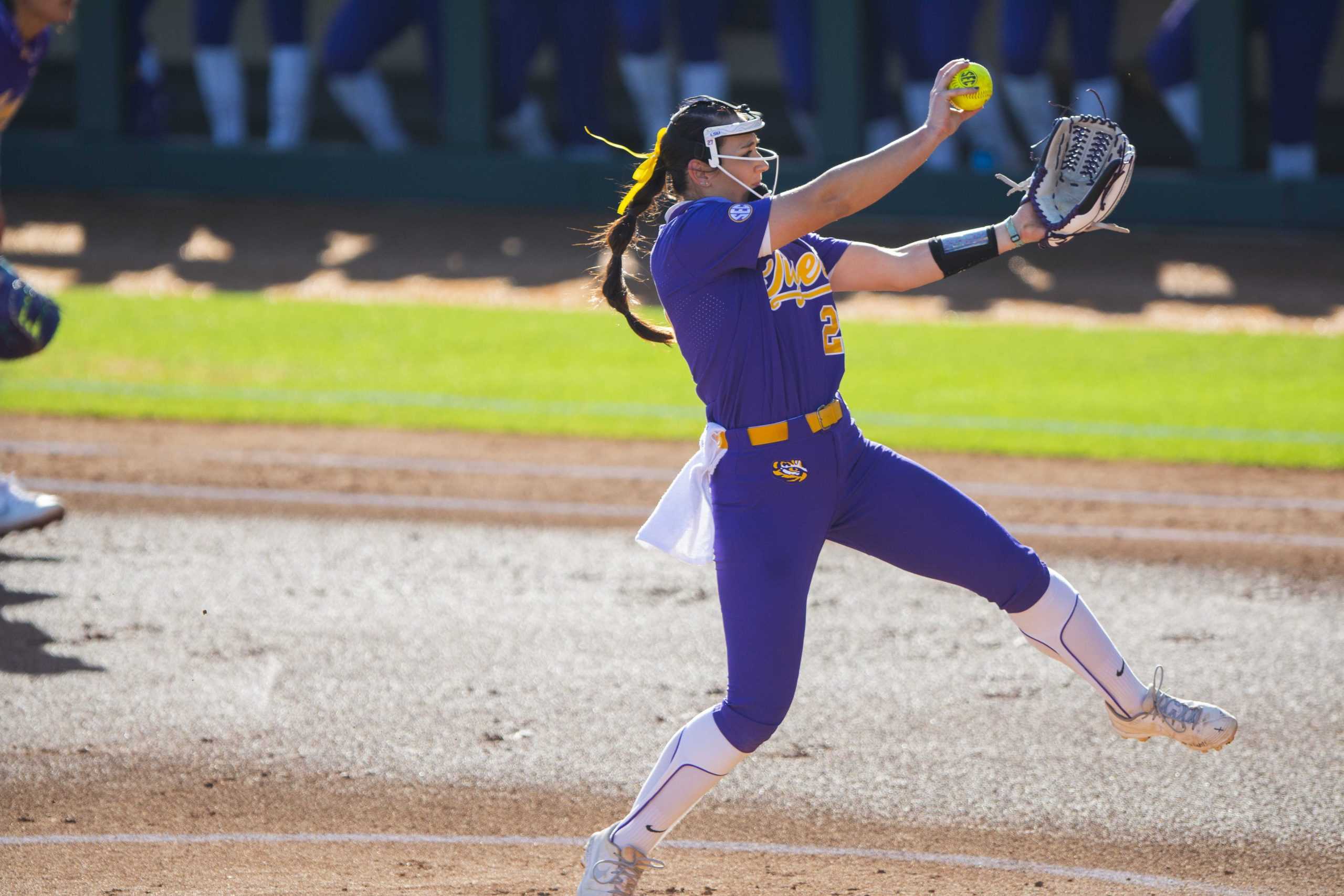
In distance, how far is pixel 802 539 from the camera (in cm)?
366

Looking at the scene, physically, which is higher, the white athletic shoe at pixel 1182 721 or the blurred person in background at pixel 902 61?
the blurred person in background at pixel 902 61

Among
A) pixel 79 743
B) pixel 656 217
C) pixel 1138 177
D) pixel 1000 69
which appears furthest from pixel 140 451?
pixel 1000 69

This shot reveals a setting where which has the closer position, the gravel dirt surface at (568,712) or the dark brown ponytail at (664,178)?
the dark brown ponytail at (664,178)

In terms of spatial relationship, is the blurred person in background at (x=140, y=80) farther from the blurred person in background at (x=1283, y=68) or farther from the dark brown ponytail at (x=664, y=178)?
the dark brown ponytail at (x=664, y=178)

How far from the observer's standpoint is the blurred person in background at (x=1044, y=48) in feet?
47.1

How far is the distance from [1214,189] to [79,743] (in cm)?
1201

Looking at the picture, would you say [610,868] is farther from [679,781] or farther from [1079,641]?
[1079,641]

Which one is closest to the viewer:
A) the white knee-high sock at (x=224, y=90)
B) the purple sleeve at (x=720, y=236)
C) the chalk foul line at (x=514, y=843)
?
the purple sleeve at (x=720, y=236)

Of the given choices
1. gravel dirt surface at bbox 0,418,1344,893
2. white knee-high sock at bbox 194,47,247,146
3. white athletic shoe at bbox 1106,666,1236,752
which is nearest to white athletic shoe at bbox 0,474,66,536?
gravel dirt surface at bbox 0,418,1344,893

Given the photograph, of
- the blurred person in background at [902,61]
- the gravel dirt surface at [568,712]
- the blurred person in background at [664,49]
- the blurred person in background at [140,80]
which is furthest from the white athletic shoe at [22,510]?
the blurred person in background at [140,80]

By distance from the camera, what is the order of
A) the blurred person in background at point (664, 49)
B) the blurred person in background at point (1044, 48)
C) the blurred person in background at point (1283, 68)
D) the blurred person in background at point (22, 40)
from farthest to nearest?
the blurred person in background at point (664, 49) → the blurred person in background at point (1044, 48) → the blurred person in background at point (1283, 68) → the blurred person in background at point (22, 40)

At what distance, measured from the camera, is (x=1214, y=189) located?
14.3m

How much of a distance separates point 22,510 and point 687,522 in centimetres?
414

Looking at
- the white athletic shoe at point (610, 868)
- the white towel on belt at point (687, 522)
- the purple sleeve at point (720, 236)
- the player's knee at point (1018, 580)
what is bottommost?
the white athletic shoe at point (610, 868)
